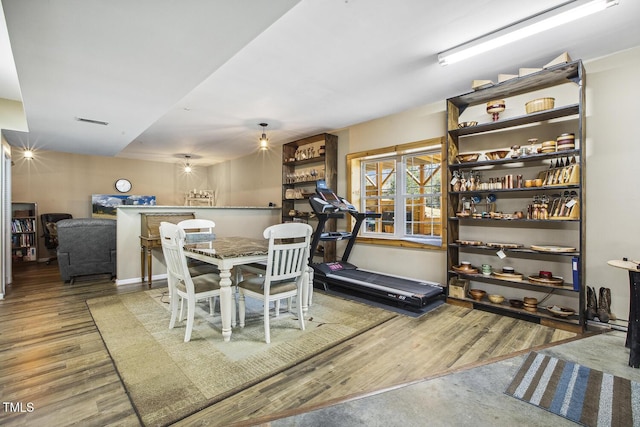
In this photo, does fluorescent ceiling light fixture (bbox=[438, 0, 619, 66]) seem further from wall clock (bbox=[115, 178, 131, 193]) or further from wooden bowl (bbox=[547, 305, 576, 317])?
wall clock (bbox=[115, 178, 131, 193])

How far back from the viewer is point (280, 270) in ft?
8.78

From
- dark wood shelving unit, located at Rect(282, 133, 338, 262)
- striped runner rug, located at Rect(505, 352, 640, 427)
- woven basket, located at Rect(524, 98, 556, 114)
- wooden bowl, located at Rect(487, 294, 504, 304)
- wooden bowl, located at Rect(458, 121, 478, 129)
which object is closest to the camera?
striped runner rug, located at Rect(505, 352, 640, 427)

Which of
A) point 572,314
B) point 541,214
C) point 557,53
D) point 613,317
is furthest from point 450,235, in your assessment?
point 557,53

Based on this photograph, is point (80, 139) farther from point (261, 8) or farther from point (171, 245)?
point (261, 8)

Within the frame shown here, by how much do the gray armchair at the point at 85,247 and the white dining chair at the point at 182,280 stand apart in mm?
2773

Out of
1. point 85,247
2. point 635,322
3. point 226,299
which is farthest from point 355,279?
point 85,247

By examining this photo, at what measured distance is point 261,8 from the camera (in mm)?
1800

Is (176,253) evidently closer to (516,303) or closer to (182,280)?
(182,280)

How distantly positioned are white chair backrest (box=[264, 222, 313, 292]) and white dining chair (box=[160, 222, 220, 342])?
22.7 inches

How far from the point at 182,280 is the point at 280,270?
0.90 metres

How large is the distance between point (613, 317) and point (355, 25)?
3624 mm

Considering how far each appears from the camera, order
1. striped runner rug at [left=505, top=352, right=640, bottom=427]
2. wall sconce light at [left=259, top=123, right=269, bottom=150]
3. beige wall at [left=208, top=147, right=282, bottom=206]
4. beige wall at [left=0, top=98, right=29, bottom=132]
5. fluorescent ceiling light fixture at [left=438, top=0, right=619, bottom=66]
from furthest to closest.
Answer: beige wall at [left=208, top=147, right=282, bottom=206] < wall sconce light at [left=259, top=123, right=269, bottom=150] < beige wall at [left=0, top=98, right=29, bottom=132] < fluorescent ceiling light fixture at [left=438, top=0, right=619, bottom=66] < striped runner rug at [left=505, top=352, right=640, bottom=427]

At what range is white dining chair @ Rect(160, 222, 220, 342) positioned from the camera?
2.52 meters

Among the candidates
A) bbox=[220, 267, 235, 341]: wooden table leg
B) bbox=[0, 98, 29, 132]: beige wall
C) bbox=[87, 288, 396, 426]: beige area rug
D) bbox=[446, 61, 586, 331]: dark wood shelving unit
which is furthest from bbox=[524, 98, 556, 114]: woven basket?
bbox=[0, 98, 29, 132]: beige wall
